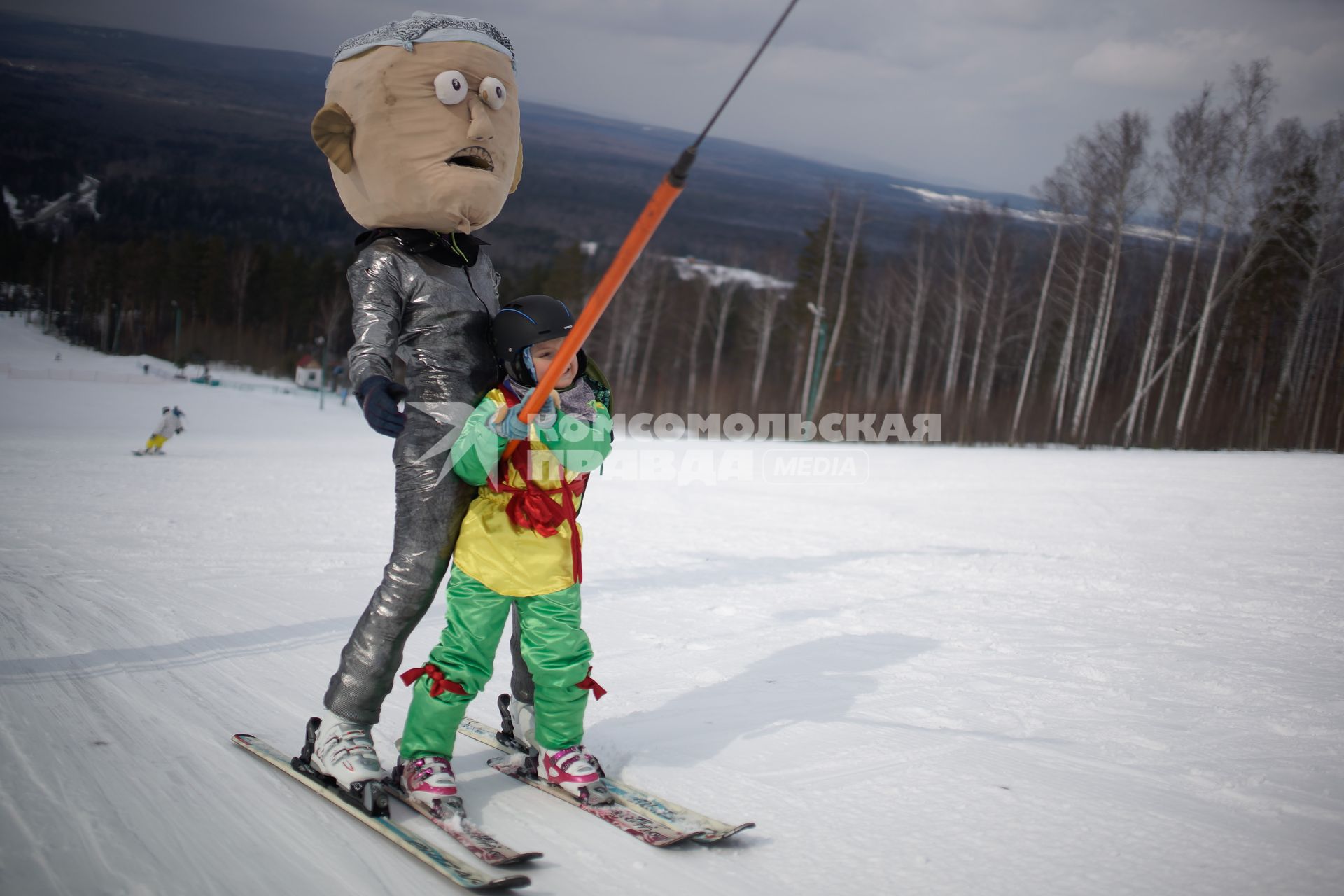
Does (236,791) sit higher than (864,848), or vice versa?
(864,848)

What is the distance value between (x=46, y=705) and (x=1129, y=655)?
5.13 meters

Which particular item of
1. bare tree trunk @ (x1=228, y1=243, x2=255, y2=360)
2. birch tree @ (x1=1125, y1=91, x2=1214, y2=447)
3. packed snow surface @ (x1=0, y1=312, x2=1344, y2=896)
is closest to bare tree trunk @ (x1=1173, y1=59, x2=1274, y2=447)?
birch tree @ (x1=1125, y1=91, x2=1214, y2=447)

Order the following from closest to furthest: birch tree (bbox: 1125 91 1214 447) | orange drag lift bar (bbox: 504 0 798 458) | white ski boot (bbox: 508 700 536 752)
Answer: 1. orange drag lift bar (bbox: 504 0 798 458)
2. white ski boot (bbox: 508 700 536 752)
3. birch tree (bbox: 1125 91 1214 447)

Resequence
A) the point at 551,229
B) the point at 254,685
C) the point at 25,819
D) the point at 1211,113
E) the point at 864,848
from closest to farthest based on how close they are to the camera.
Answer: the point at 25,819, the point at 864,848, the point at 254,685, the point at 1211,113, the point at 551,229

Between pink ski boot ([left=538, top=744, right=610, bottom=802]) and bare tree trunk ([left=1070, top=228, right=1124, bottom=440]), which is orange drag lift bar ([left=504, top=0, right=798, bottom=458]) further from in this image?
bare tree trunk ([left=1070, top=228, right=1124, bottom=440])

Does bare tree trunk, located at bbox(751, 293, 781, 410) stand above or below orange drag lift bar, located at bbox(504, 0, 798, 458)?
above

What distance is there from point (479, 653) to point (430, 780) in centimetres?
39

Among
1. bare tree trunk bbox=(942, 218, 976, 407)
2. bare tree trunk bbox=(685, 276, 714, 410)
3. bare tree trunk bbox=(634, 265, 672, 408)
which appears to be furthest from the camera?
bare tree trunk bbox=(685, 276, 714, 410)

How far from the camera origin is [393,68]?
2.85 meters

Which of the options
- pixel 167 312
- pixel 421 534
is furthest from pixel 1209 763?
pixel 167 312

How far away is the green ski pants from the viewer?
2.64 m

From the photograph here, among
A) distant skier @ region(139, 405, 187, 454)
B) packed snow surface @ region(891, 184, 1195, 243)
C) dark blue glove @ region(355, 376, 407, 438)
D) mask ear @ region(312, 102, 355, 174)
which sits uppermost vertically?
packed snow surface @ region(891, 184, 1195, 243)

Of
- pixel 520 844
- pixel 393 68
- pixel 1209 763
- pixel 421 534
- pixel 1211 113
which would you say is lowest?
pixel 520 844

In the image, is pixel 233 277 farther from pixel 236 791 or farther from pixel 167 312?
pixel 236 791
